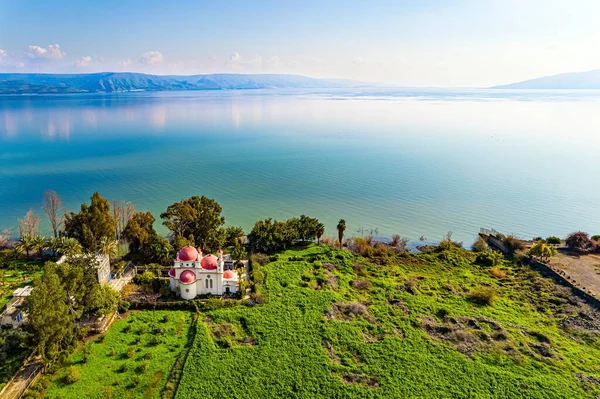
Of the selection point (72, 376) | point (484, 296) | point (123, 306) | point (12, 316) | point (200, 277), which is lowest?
point (72, 376)

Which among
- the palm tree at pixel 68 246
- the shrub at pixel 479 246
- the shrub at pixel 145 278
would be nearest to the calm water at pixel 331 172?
the shrub at pixel 479 246

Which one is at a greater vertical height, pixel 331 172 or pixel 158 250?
pixel 331 172

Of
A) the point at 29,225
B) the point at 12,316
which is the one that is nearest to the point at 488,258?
the point at 12,316

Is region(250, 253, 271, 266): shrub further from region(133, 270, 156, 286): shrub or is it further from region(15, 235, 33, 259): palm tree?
region(15, 235, 33, 259): palm tree

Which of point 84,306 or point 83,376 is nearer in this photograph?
point 83,376

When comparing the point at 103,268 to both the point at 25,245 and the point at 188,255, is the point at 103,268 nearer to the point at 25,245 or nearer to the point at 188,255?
the point at 188,255

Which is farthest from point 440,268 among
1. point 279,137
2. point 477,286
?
point 279,137

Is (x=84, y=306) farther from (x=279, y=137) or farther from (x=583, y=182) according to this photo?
(x=279, y=137)
